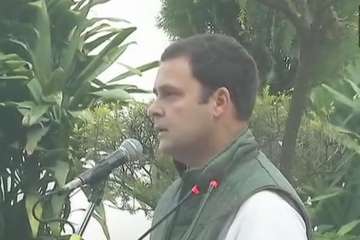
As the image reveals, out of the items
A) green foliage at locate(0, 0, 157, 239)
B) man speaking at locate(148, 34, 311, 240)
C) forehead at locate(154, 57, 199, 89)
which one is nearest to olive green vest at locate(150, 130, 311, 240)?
man speaking at locate(148, 34, 311, 240)

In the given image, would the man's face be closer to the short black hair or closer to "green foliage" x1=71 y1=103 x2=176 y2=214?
the short black hair

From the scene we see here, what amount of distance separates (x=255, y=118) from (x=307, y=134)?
13.7 inches

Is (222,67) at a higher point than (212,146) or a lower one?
higher

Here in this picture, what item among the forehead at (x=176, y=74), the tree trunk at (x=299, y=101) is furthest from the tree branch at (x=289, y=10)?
the forehead at (x=176, y=74)

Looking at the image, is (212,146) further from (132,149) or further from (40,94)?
(40,94)

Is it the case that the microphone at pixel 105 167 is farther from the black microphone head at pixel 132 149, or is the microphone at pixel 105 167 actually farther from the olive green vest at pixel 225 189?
the olive green vest at pixel 225 189

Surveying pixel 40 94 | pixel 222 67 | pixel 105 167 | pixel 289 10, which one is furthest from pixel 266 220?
pixel 40 94

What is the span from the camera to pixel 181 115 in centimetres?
199

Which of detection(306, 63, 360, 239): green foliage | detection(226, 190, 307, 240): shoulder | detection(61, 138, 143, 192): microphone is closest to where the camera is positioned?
detection(226, 190, 307, 240): shoulder

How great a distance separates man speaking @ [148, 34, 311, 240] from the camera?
186 centimetres

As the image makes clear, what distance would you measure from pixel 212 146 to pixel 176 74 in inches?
7.3

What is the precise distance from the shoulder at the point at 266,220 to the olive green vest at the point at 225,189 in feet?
0.07

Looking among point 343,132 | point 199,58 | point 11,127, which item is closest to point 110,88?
point 11,127

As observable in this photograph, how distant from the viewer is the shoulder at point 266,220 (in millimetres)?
1769
